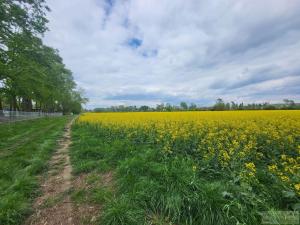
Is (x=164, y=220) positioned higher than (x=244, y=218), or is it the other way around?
(x=244, y=218)

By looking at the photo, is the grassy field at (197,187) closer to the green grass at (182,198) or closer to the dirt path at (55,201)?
the green grass at (182,198)

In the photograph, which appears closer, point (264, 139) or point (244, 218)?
point (244, 218)

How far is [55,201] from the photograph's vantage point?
3809mm

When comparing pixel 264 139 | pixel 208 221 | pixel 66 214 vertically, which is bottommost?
pixel 66 214

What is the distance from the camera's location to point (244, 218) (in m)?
2.64

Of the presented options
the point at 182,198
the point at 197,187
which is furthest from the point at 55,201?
the point at 197,187

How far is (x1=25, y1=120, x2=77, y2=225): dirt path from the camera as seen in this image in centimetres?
323

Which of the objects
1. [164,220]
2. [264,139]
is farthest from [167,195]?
[264,139]

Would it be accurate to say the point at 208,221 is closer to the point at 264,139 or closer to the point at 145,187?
the point at 145,187

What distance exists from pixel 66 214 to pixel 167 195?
199 cm

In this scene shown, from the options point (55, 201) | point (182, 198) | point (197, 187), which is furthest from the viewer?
point (55, 201)

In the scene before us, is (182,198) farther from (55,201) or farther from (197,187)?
(55,201)

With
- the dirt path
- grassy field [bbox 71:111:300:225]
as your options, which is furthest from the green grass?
the dirt path

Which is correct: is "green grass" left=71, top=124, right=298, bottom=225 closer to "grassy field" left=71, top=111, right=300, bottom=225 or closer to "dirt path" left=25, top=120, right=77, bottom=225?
→ "grassy field" left=71, top=111, right=300, bottom=225
